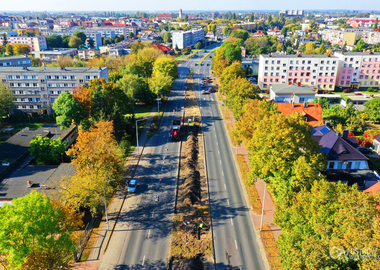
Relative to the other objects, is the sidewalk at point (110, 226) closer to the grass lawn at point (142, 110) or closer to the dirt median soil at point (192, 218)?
the dirt median soil at point (192, 218)

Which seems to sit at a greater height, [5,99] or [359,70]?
[359,70]

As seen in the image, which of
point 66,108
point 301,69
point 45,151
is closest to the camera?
point 45,151

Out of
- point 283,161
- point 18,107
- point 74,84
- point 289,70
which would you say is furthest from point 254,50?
point 283,161

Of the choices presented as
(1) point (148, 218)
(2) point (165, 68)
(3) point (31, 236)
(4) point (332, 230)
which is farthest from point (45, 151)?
(2) point (165, 68)

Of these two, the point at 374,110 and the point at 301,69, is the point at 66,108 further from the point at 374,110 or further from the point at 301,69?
the point at 301,69

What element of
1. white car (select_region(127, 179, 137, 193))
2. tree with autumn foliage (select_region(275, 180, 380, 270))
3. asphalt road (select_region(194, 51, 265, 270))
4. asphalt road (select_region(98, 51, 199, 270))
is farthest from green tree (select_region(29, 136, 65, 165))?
tree with autumn foliage (select_region(275, 180, 380, 270))

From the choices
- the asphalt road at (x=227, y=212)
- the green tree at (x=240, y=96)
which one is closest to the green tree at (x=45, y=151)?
the asphalt road at (x=227, y=212)

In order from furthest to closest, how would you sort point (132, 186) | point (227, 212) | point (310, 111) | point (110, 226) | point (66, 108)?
point (310, 111) < point (66, 108) < point (132, 186) < point (227, 212) < point (110, 226)
